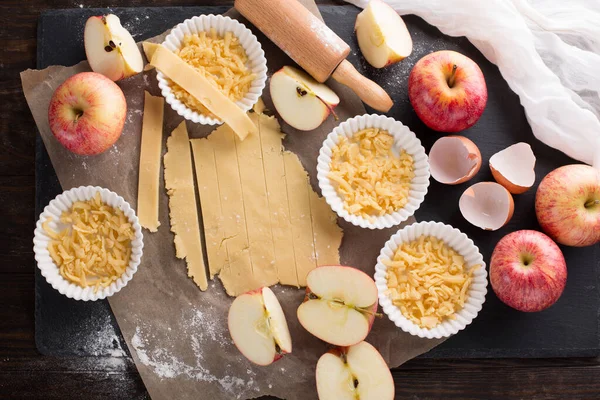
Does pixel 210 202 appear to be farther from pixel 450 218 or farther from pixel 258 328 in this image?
pixel 450 218

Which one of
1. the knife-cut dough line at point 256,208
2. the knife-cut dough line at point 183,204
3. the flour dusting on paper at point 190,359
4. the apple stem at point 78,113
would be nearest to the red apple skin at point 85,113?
the apple stem at point 78,113

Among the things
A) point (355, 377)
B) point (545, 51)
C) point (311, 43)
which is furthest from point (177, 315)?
point (545, 51)

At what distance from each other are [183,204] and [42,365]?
89 centimetres

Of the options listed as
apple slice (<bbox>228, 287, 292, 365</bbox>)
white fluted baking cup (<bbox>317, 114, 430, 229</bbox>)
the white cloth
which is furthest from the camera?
the white cloth

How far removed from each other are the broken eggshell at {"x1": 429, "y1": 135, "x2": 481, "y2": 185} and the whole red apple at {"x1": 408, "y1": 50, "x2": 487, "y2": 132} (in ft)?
0.22

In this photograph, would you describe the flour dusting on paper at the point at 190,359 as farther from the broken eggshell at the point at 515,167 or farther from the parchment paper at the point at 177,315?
the broken eggshell at the point at 515,167

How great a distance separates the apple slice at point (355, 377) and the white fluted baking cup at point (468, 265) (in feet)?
0.57

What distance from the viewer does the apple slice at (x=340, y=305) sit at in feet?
7.82

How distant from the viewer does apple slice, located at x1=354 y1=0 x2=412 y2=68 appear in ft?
8.36

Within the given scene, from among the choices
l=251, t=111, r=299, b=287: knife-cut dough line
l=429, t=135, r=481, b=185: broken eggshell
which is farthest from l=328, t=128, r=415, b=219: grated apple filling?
l=251, t=111, r=299, b=287: knife-cut dough line

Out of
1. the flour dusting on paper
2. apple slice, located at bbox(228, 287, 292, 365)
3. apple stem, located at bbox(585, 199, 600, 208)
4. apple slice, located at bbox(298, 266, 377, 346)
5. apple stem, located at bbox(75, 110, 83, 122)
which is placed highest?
apple stem, located at bbox(585, 199, 600, 208)

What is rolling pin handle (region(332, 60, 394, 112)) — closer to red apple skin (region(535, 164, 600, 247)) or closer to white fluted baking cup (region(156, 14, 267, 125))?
white fluted baking cup (region(156, 14, 267, 125))

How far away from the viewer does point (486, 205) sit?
8.48ft

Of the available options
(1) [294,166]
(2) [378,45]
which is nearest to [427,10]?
(2) [378,45]
